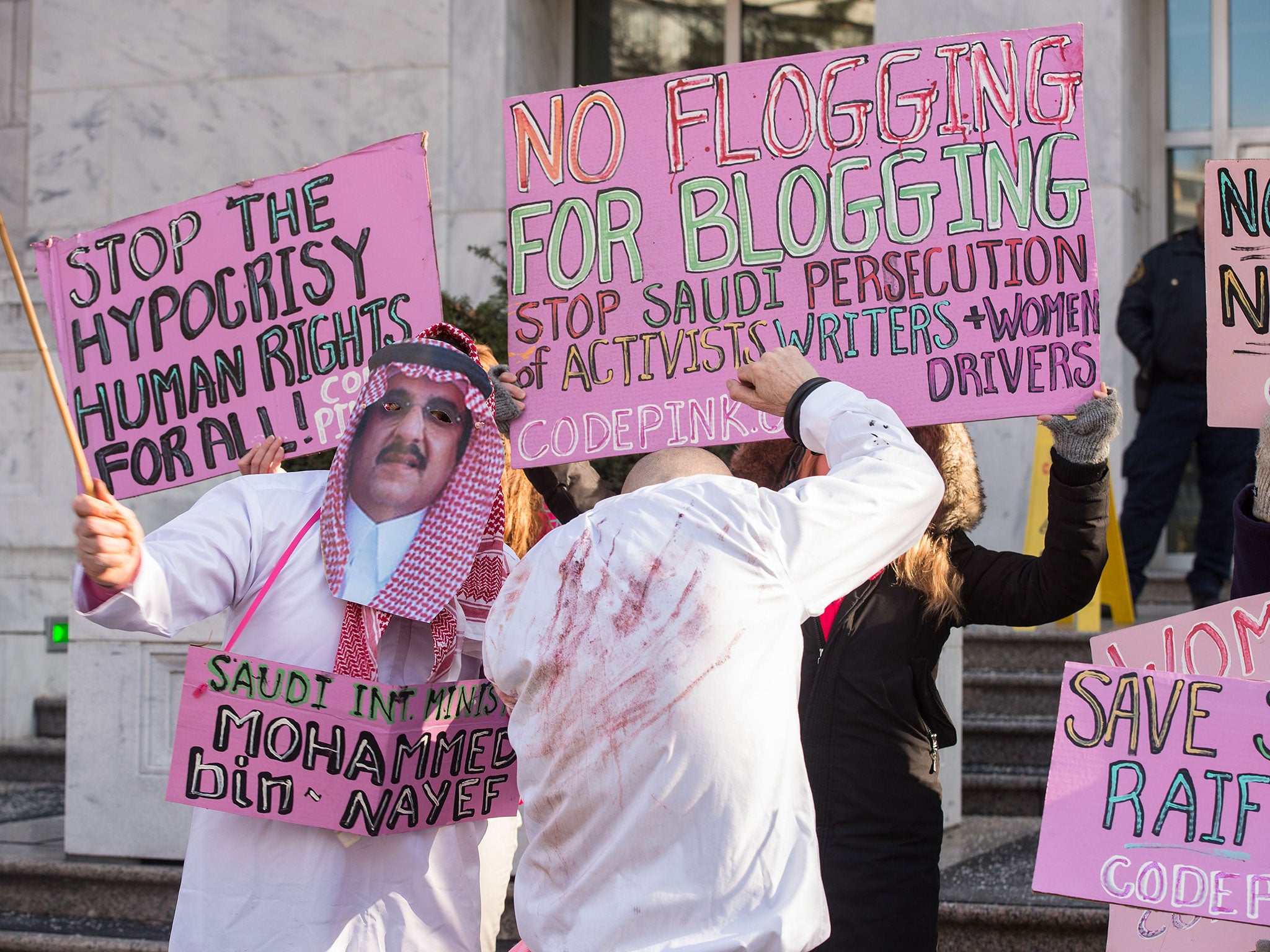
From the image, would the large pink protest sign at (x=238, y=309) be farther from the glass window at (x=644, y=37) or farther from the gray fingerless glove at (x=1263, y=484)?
the glass window at (x=644, y=37)

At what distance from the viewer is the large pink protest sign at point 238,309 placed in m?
3.23

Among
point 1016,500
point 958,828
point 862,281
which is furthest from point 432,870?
point 1016,500

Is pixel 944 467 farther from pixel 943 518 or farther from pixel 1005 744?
pixel 1005 744

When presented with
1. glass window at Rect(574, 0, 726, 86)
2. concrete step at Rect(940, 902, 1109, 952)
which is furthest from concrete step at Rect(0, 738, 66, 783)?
glass window at Rect(574, 0, 726, 86)

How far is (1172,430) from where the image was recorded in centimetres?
629

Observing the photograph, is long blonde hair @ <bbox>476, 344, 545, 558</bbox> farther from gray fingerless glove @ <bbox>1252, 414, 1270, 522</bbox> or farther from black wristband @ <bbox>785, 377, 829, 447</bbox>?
gray fingerless glove @ <bbox>1252, 414, 1270, 522</bbox>

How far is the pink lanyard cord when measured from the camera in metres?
2.49

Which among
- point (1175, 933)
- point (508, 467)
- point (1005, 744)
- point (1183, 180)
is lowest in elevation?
point (1005, 744)

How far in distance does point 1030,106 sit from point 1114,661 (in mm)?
1195

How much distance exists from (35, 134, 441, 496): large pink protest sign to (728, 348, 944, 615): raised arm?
4.42ft

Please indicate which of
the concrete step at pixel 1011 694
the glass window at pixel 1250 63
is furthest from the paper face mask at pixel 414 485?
the glass window at pixel 1250 63

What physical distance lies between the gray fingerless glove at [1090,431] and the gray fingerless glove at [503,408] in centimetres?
116

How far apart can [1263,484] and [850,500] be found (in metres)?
1.01

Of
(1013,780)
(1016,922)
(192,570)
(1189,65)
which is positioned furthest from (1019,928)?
(1189,65)
